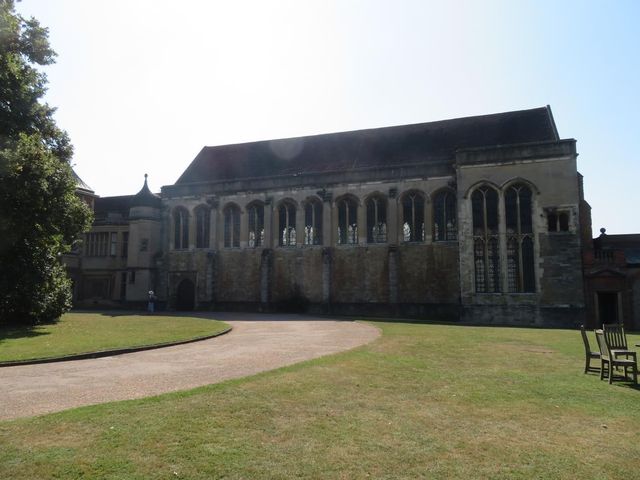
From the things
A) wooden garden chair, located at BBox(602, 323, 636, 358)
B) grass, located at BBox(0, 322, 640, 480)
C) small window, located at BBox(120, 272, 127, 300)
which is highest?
small window, located at BBox(120, 272, 127, 300)

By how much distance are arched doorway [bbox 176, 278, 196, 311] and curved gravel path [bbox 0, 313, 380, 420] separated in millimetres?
21673

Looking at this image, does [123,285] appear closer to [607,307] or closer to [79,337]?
[79,337]

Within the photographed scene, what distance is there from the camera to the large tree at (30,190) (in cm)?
1872

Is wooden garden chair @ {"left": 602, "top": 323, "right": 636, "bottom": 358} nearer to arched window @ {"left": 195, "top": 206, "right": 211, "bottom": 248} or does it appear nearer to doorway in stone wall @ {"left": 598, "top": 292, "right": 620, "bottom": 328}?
doorway in stone wall @ {"left": 598, "top": 292, "right": 620, "bottom": 328}

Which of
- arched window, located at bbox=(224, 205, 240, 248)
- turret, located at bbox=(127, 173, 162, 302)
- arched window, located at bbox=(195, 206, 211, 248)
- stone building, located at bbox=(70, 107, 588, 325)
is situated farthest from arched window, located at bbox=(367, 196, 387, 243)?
turret, located at bbox=(127, 173, 162, 302)

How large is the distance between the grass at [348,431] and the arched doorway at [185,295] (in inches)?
1165

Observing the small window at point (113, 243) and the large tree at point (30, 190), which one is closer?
the large tree at point (30, 190)

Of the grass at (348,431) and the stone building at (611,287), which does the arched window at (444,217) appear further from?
the grass at (348,431)

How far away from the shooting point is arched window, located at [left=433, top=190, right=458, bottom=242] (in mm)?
30984

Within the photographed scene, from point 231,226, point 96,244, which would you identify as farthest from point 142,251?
point 231,226

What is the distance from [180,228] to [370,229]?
16.0 meters

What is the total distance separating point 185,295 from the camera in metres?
37.8

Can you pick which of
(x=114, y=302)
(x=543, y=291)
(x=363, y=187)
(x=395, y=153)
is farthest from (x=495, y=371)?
(x=114, y=302)

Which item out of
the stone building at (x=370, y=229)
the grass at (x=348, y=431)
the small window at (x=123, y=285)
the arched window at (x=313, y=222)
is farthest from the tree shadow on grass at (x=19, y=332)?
the small window at (x=123, y=285)
